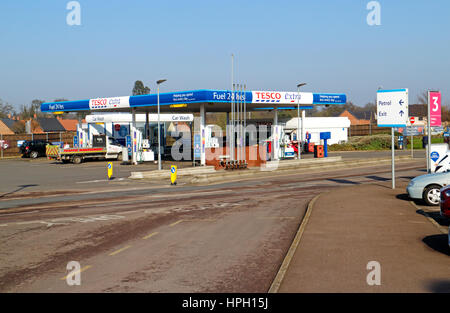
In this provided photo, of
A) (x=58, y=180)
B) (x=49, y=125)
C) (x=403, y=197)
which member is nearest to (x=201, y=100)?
(x=58, y=180)

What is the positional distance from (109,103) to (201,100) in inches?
408

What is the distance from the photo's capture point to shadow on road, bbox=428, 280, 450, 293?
6937mm

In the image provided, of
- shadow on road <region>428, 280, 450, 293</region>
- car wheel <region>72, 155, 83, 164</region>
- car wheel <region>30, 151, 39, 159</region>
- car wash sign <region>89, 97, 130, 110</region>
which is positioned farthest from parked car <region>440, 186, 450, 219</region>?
car wheel <region>30, 151, 39, 159</region>

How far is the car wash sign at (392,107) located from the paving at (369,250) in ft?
15.5

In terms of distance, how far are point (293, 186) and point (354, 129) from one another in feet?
164

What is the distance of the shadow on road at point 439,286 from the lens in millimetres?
6937

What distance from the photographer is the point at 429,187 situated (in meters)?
15.7

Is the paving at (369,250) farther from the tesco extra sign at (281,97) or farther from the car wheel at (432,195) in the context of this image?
the tesco extra sign at (281,97)

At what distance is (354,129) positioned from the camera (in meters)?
71.1

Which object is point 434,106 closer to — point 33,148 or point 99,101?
point 99,101

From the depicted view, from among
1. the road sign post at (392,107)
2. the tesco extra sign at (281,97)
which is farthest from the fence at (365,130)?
the road sign post at (392,107)

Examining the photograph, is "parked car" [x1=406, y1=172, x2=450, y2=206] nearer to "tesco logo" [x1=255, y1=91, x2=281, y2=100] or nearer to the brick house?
"tesco logo" [x1=255, y1=91, x2=281, y2=100]

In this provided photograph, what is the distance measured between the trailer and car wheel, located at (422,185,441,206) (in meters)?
32.3

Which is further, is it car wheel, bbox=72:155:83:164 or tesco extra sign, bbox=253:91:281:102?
car wheel, bbox=72:155:83:164
